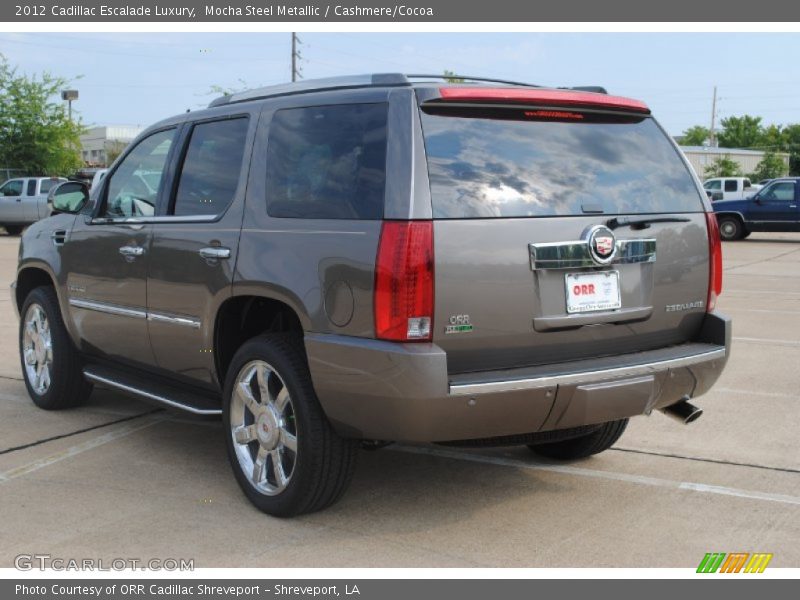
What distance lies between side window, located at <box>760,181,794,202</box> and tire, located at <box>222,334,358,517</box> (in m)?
23.6

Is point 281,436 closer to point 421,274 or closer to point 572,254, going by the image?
point 421,274

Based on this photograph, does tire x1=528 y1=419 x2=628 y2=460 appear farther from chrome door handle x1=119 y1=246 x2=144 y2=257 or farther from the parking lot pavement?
chrome door handle x1=119 y1=246 x2=144 y2=257

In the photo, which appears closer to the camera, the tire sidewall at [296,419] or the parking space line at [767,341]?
the tire sidewall at [296,419]

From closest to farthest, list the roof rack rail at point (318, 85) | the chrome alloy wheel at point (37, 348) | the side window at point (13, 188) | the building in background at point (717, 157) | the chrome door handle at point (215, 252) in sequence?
the roof rack rail at point (318, 85) < the chrome door handle at point (215, 252) < the chrome alloy wheel at point (37, 348) < the side window at point (13, 188) < the building in background at point (717, 157)

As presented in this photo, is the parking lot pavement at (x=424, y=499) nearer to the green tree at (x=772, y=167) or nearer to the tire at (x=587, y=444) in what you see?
the tire at (x=587, y=444)

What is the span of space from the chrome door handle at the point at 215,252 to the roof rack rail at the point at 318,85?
31.7 inches

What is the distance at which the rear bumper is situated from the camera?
381cm

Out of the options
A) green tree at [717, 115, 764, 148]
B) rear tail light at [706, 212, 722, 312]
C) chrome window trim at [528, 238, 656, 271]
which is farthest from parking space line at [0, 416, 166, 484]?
green tree at [717, 115, 764, 148]

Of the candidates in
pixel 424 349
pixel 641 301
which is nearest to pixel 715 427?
pixel 641 301

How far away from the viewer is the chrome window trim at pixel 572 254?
13.2 feet

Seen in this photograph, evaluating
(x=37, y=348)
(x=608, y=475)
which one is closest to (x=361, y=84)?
(x=608, y=475)

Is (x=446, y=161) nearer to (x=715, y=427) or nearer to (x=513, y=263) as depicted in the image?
(x=513, y=263)
